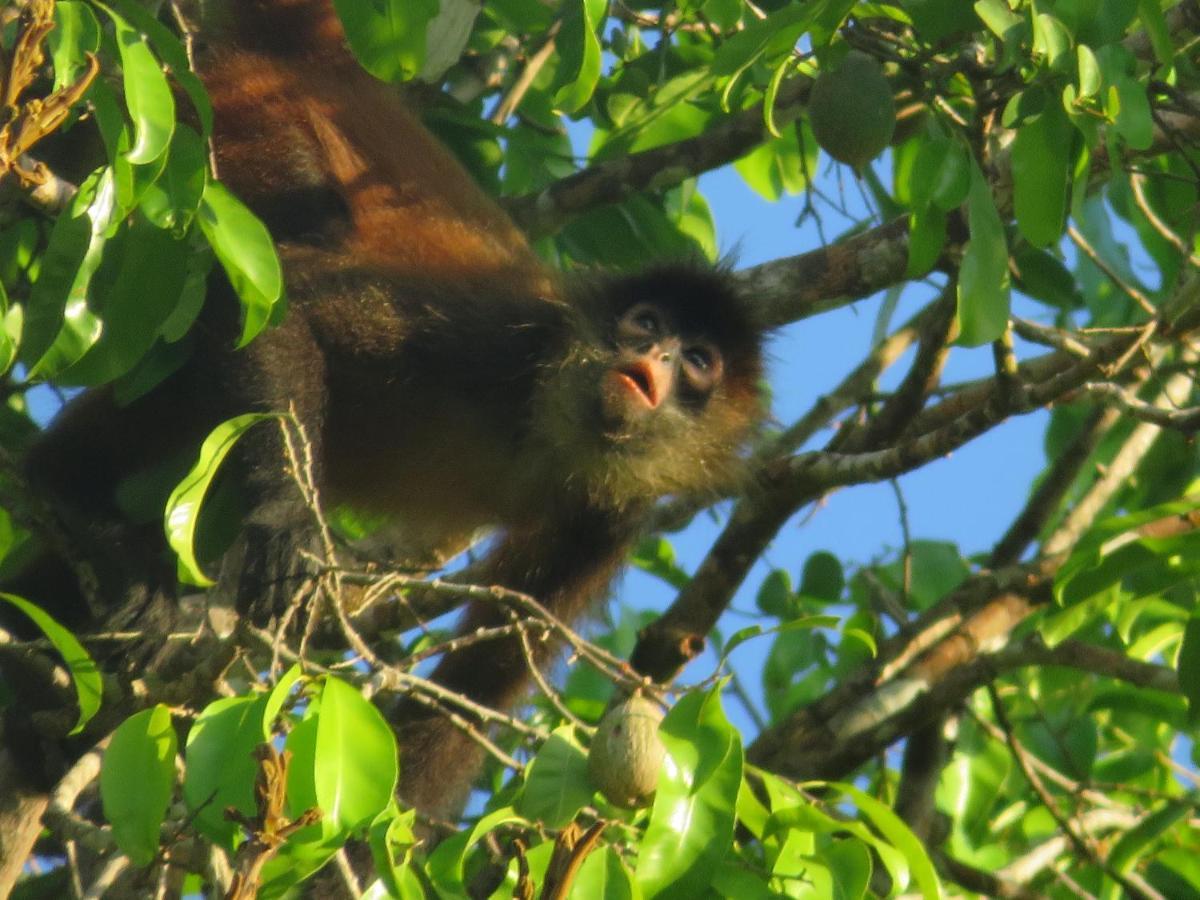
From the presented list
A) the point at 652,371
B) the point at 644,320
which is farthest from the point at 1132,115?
the point at 644,320

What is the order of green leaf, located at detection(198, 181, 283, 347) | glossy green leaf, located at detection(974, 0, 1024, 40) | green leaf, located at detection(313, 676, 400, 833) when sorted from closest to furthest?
green leaf, located at detection(313, 676, 400, 833)
glossy green leaf, located at detection(974, 0, 1024, 40)
green leaf, located at detection(198, 181, 283, 347)

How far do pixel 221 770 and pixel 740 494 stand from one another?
3.07 meters

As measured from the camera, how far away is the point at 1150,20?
284cm

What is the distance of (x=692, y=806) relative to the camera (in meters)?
2.32

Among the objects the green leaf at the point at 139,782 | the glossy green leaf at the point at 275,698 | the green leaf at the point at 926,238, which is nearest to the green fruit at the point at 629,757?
the glossy green leaf at the point at 275,698

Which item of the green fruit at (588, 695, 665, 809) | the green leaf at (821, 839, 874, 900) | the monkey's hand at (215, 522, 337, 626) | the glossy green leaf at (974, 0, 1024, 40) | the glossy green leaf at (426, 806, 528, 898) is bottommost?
the monkey's hand at (215, 522, 337, 626)

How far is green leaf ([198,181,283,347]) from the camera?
2.78 meters

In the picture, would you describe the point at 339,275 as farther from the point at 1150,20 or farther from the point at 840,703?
the point at 1150,20

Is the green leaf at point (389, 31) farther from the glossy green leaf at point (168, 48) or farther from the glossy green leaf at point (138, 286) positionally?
the glossy green leaf at point (138, 286)

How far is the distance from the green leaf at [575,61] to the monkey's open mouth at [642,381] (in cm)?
173

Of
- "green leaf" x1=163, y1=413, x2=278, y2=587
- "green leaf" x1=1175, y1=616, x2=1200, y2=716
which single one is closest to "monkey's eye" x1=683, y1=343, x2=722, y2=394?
"green leaf" x1=1175, y1=616, x2=1200, y2=716

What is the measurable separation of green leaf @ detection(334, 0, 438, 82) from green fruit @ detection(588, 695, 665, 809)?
1384 millimetres

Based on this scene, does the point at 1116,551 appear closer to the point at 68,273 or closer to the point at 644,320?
the point at 68,273

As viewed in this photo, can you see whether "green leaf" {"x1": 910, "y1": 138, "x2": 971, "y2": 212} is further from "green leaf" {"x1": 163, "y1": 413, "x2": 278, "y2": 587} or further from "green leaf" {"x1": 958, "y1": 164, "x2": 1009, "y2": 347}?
"green leaf" {"x1": 163, "y1": 413, "x2": 278, "y2": 587}
